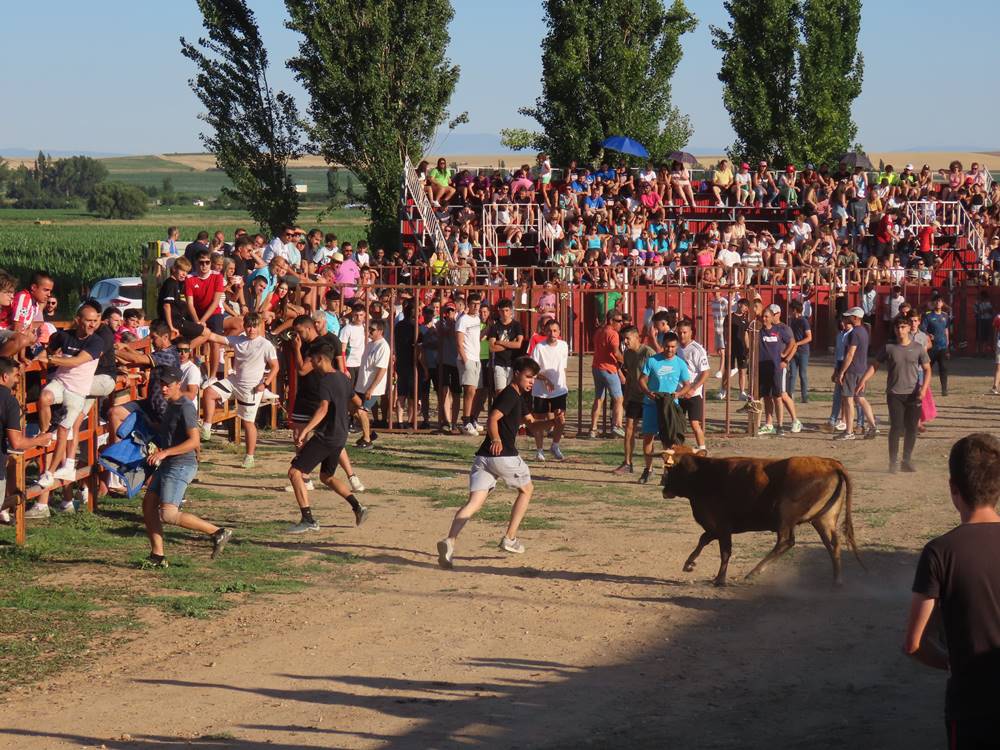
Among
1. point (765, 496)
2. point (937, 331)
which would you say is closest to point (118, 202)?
point (937, 331)

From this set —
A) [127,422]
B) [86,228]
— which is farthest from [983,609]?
[86,228]

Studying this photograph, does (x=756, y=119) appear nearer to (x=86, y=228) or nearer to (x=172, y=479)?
(x=172, y=479)

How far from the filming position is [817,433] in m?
19.8

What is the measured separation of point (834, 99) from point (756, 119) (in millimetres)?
2923

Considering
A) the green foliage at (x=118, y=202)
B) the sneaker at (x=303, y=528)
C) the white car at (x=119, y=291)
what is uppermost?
the green foliage at (x=118, y=202)

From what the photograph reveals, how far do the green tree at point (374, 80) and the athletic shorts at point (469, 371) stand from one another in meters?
18.8

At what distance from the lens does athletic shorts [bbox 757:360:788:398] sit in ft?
62.3

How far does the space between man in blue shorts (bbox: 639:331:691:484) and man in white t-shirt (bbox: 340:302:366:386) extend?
14.6 feet

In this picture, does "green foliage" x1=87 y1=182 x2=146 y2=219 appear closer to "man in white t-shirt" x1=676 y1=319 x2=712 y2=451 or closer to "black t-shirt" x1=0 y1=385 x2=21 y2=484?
"man in white t-shirt" x1=676 y1=319 x2=712 y2=451

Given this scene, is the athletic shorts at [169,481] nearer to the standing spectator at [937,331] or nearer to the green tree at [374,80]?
the standing spectator at [937,331]

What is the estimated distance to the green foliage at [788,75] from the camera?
46.9 m

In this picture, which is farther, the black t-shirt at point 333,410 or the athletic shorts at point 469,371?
the athletic shorts at point 469,371

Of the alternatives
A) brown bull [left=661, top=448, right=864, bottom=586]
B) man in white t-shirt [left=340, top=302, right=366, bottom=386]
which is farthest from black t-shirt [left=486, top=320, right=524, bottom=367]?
brown bull [left=661, top=448, right=864, bottom=586]

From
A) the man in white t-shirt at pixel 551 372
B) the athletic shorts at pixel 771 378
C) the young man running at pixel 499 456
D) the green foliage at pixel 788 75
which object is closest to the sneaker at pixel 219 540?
the young man running at pixel 499 456
